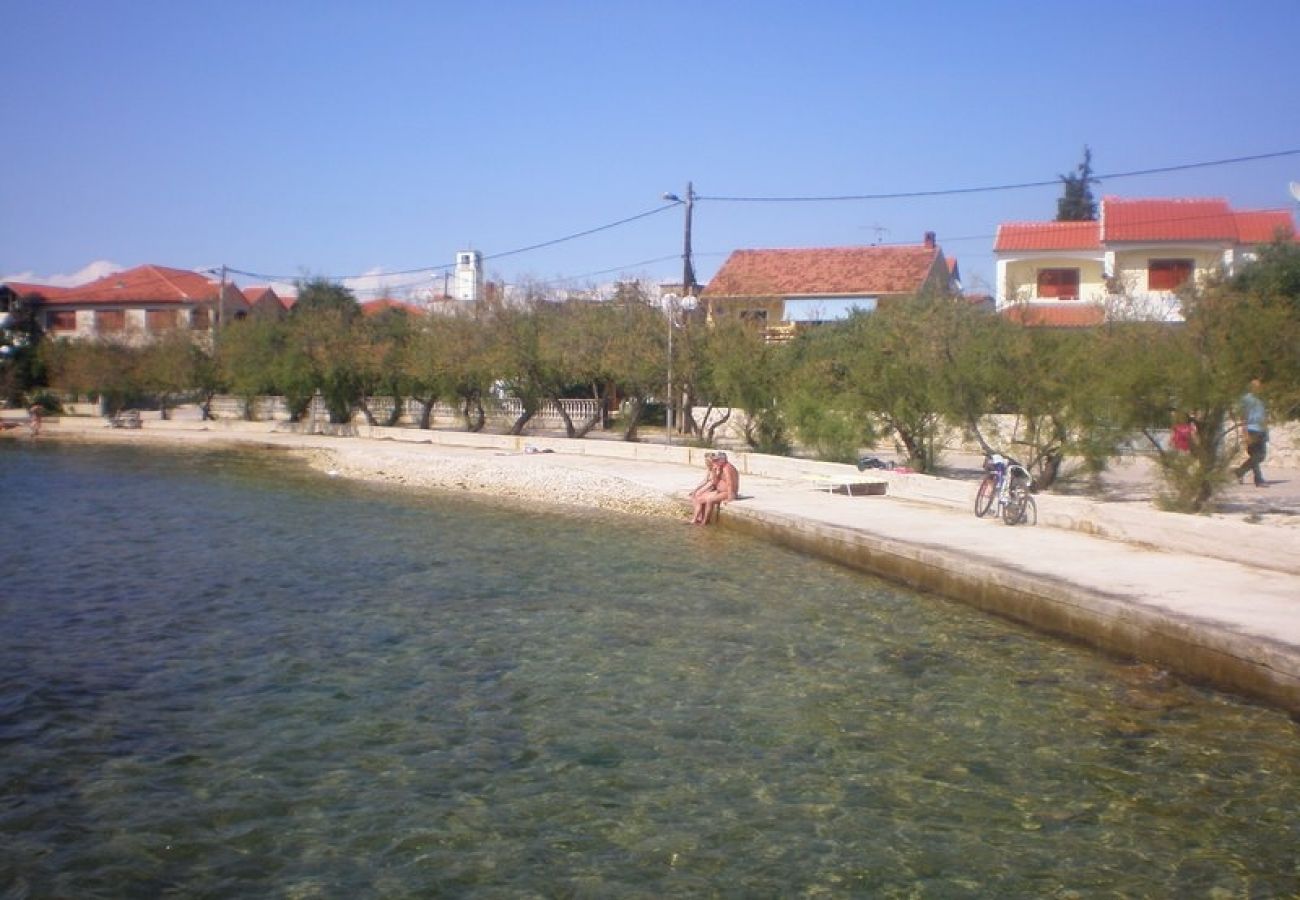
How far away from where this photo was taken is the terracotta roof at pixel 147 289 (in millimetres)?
76062

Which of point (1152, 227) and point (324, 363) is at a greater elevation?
point (1152, 227)

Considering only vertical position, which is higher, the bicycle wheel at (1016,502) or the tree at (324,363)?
the tree at (324,363)

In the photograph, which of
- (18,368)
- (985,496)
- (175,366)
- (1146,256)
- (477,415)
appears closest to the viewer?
(985,496)

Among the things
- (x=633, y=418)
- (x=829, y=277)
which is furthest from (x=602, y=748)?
(x=829, y=277)

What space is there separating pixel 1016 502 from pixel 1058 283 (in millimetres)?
31249

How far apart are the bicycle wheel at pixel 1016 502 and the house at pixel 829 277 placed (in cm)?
2990

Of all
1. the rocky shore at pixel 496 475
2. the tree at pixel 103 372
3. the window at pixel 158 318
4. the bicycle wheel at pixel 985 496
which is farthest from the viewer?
the window at pixel 158 318

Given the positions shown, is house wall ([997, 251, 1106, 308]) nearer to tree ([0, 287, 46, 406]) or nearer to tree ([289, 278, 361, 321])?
tree ([289, 278, 361, 321])

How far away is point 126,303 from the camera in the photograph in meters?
76.0

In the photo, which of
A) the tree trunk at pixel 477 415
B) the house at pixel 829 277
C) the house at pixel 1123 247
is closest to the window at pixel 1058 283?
the house at pixel 1123 247

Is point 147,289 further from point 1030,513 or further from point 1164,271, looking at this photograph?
point 1030,513

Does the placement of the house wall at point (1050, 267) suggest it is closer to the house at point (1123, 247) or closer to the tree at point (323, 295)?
the house at point (1123, 247)

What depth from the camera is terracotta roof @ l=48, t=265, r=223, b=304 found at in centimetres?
7606

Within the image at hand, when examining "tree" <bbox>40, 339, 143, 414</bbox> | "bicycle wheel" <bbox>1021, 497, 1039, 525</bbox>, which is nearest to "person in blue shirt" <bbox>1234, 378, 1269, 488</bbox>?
"bicycle wheel" <bbox>1021, 497, 1039, 525</bbox>
